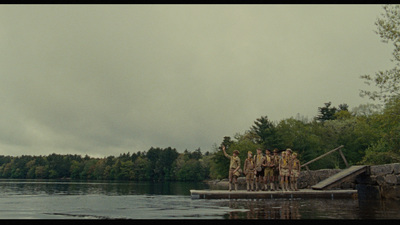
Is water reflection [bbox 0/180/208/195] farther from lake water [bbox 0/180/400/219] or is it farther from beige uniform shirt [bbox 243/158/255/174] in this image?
lake water [bbox 0/180/400/219]

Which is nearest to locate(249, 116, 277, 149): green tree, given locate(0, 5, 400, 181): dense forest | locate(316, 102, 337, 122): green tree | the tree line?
locate(0, 5, 400, 181): dense forest

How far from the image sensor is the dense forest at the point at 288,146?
26.0 meters

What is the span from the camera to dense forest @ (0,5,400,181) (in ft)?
85.4

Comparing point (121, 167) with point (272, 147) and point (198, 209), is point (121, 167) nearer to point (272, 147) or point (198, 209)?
point (272, 147)

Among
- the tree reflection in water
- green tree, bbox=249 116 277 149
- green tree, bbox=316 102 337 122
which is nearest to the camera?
the tree reflection in water

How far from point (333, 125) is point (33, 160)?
459 ft

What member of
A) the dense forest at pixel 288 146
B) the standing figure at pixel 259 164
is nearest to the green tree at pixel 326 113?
the dense forest at pixel 288 146

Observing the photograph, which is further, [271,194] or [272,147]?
[272,147]

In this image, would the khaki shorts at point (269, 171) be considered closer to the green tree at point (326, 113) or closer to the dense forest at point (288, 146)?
the dense forest at point (288, 146)

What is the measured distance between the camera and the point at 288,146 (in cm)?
5316

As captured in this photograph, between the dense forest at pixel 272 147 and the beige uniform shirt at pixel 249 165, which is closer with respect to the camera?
the beige uniform shirt at pixel 249 165

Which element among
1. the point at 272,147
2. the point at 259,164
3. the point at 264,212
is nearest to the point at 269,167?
the point at 259,164

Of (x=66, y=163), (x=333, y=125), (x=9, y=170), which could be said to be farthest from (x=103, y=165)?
(x=333, y=125)
